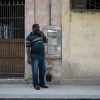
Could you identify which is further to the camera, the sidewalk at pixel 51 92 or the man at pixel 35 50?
the man at pixel 35 50

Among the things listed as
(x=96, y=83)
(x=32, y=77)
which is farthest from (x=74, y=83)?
(x=32, y=77)

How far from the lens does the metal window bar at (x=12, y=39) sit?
35.2 feet

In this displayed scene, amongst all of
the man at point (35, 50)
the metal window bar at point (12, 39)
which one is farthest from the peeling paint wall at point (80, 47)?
the metal window bar at point (12, 39)

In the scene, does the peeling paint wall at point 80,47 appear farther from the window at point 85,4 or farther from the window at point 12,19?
the window at point 12,19

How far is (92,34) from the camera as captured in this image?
10.6 m

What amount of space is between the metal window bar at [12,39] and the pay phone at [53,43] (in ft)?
2.77

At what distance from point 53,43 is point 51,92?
188 centimetres

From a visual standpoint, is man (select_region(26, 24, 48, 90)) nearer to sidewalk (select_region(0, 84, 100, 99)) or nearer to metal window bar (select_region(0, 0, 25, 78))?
sidewalk (select_region(0, 84, 100, 99))

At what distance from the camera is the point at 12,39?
425 inches

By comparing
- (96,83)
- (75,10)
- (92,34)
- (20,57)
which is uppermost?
(75,10)

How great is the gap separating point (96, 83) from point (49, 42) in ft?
6.53

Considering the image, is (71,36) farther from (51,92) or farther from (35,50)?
(51,92)

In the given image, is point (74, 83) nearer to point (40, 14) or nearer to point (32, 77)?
point (32, 77)

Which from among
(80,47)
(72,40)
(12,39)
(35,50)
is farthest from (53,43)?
(12,39)
